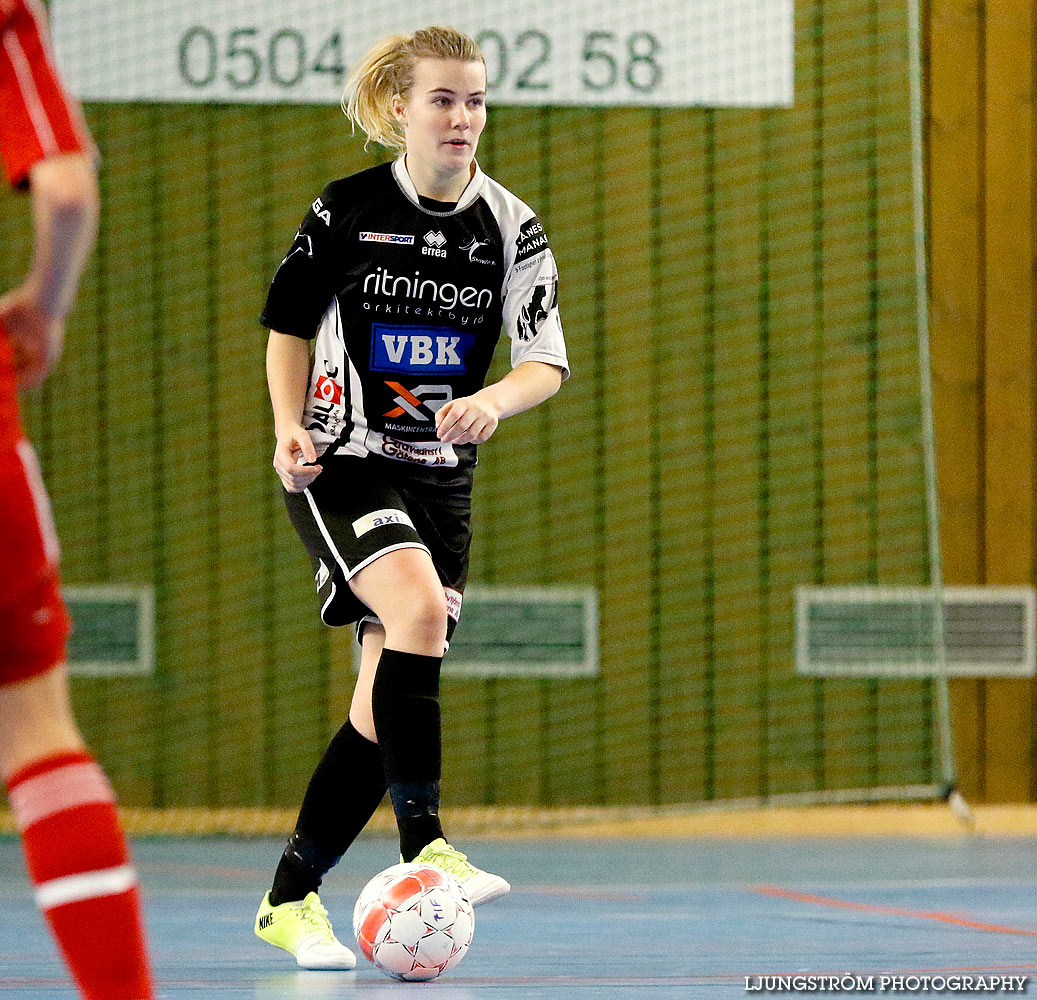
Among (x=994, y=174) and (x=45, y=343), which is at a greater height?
(x=994, y=174)

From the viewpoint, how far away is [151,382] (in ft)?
→ 19.1

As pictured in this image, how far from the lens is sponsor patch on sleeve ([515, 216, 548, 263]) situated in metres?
2.84

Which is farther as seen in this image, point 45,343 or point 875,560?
point 875,560

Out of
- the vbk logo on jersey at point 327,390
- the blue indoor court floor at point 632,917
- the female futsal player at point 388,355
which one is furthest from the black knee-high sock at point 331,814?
the vbk logo on jersey at point 327,390

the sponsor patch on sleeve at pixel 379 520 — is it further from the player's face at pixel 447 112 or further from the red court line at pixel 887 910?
the red court line at pixel 887 910

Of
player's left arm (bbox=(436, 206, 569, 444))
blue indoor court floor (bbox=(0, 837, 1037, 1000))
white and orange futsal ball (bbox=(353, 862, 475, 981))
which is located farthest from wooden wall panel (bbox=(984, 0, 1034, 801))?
white and orange futsal ball (bbox=(353, 862, 475, 981))

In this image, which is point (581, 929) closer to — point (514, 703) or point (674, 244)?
point (514, 703)

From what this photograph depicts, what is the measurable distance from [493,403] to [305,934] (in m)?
0.89

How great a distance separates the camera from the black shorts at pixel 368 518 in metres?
2.67

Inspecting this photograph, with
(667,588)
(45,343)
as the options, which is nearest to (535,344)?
(45,343)

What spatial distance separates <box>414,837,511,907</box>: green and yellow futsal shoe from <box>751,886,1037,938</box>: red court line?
1053 millimetres

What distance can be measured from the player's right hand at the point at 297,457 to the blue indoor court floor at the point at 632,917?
2.54 ft

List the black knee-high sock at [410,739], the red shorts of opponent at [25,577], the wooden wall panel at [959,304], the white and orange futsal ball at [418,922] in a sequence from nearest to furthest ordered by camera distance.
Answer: the red shorts of opponent at [25,577]
the white and orange futsal ball at [418,922]
the black knee-high sock at [410,739]
the wooden wall panel at [959,304]

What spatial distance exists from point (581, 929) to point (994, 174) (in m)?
3.67
